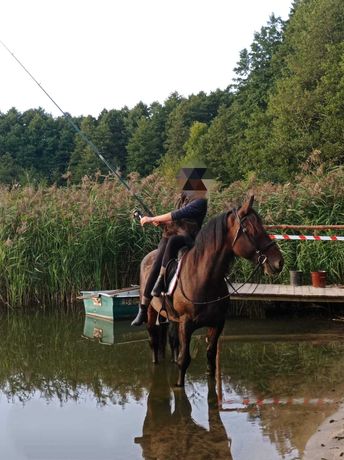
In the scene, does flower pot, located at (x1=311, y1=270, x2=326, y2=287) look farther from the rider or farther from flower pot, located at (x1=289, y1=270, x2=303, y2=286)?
the rider

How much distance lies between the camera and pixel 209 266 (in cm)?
621

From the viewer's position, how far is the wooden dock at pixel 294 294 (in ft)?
33.6

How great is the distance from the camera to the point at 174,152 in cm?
5553

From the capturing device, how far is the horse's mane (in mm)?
6145

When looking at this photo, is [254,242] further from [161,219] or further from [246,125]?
[246,125]

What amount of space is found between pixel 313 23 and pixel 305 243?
27.9m

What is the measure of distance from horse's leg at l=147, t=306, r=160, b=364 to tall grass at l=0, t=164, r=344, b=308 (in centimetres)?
393

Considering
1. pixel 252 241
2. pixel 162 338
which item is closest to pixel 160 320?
pixel 162 338

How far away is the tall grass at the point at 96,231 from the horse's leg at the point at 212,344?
15.4 ft

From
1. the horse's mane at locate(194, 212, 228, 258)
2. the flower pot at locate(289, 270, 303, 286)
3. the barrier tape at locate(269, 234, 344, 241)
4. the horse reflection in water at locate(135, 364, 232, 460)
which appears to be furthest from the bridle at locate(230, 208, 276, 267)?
the flower pot at locate(289, 270, 303, 286)

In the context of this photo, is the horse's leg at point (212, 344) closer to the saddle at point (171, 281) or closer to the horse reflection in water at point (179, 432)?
the horse reflection in water at point (179, 432)

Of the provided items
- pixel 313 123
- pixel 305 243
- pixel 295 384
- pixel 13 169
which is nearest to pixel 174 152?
pixel 13 169

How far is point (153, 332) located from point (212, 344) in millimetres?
1365

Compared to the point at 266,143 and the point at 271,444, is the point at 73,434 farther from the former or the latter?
the point at 266,143
